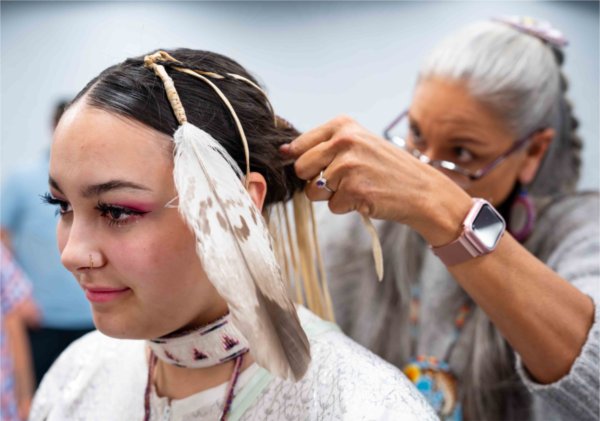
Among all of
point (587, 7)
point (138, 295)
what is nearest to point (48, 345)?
point (138, 295)

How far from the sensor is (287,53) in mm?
2443

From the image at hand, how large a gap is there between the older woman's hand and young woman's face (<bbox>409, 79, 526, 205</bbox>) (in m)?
0.32

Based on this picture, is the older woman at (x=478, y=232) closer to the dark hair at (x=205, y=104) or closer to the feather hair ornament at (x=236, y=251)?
Result: the dark hair at (x=205, y=104)

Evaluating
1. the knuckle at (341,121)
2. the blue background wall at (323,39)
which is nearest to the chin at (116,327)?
the knuckle at (341,121)

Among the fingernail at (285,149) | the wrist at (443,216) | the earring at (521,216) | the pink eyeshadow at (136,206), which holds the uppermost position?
the pink eyeshadow at (136,206)

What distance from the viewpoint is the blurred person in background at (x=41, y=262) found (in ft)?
8.11

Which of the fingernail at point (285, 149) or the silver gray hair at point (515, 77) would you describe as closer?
the fingernail at point (285, 149)

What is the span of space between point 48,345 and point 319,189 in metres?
1.98

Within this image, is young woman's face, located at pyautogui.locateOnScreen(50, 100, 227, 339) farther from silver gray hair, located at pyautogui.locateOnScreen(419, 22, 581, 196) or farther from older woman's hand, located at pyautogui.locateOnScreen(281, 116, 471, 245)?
silver gray hair, located at pyautogui.locateOnScreen(419, 22, 581, 196)

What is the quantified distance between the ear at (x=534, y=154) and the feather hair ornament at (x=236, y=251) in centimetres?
81

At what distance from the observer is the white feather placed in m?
0.76

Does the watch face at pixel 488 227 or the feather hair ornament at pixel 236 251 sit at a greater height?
the feather hair ornament at pixel 236 251

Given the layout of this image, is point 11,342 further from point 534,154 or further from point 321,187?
point 534,154

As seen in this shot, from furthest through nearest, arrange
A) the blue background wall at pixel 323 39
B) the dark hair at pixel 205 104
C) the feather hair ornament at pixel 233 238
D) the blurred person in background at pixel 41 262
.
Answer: the blurred person in background at pixel 41 262, the blue background wall at pixel 323 39, the dark hair at pixel 205 104, the feather hair ornament at pixel 233 238
